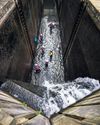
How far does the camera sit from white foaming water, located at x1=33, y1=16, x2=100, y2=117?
9.19 meters

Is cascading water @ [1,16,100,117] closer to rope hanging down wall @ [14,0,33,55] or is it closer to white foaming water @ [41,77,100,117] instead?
white foaming water @ [41,77,100,117]

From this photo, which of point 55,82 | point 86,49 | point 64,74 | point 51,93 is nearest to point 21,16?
point 55,82

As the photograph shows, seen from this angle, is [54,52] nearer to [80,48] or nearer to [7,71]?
[80,48]

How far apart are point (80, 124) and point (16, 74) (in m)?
8.92

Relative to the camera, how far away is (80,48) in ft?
43.2

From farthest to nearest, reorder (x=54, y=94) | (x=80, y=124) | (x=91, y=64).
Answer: (x=91, y=64) < (x=54, y=94) < (x=80, y=124)

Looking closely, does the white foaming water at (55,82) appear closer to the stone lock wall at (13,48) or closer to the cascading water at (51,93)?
the cascading water at (51,93)

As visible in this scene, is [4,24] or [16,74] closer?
[4,24]

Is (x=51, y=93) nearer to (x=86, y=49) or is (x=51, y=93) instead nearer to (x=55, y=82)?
(x=86, y=49)

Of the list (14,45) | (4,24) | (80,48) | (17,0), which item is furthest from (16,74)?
(17,0)

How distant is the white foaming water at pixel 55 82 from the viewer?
30.1ft

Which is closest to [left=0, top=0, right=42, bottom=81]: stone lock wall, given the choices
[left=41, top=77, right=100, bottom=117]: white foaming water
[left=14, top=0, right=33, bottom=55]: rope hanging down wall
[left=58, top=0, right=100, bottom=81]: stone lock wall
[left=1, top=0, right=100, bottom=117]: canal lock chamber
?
[left=1, top=0, right=100, bottom=117]: canal lock chamber

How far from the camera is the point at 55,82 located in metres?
16.4

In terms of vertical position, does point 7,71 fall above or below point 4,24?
below
